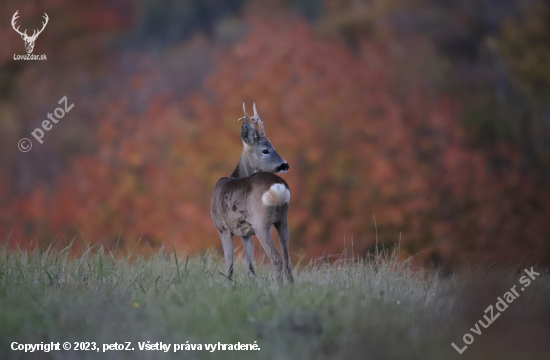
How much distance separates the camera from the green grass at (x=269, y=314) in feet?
11.3

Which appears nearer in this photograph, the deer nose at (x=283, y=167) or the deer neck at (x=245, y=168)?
the deer nose at (x=283, y=167)

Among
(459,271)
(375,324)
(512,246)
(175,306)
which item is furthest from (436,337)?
(512,246)

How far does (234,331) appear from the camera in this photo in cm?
354

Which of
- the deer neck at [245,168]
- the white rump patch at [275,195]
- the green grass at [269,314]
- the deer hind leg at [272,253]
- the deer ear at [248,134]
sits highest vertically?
the deer ear at [248,134]

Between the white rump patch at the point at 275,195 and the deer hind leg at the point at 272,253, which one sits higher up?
the white rump patch at the point at 275,195

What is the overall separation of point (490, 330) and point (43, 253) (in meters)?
4.44

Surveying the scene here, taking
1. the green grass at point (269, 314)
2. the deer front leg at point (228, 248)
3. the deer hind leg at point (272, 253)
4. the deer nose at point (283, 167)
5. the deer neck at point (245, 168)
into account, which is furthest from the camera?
the deer neck at point (245, 168)

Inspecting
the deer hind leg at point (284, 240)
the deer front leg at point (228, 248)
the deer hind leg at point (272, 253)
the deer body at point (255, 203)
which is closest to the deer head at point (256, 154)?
the deer body at point (255, 203)

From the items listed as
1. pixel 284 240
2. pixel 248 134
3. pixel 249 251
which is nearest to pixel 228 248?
pixel 249 251

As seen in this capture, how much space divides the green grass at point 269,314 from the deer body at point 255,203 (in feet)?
1.05

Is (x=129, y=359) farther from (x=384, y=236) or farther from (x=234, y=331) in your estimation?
(x=384, y=236)

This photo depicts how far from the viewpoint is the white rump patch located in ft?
15.8

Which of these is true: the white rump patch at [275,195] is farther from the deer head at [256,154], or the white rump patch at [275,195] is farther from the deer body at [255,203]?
the deer head at [256,154]

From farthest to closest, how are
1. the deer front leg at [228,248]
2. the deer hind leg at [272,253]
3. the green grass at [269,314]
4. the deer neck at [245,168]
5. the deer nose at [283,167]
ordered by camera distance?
the deer neck at [245,168]
the deer nose at [283,167]
the deer front leg at [228,248]
the deer hind leg at [272,253]
the green grass at [269,314]
